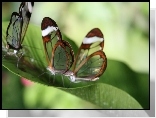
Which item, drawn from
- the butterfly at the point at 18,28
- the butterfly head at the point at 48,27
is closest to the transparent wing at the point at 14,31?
the butterfly at the point at 18,28

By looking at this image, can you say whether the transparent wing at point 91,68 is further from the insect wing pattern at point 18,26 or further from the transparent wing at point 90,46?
the insect wing pattern at point 18,26

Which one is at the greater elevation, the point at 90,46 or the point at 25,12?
the point at 25,12

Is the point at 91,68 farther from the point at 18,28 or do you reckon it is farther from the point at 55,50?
the point at 18,28

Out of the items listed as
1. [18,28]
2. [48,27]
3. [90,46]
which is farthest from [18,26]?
→ [90,46]

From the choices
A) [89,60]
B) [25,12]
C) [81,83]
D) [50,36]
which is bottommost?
[81,83]

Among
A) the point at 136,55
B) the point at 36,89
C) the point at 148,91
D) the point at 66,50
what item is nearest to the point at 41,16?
the point at 66,50

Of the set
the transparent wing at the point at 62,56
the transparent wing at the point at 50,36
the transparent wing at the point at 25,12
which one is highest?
the transparent wing at the point at 25,12
